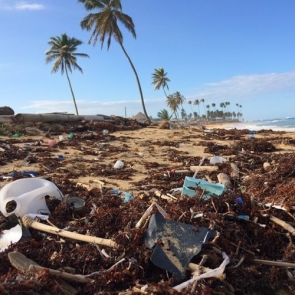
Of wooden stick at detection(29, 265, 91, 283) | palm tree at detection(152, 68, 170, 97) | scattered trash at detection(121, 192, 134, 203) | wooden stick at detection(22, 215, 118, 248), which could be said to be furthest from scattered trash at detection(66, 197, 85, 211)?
palm tree at detection(152, 68, 170, 97)

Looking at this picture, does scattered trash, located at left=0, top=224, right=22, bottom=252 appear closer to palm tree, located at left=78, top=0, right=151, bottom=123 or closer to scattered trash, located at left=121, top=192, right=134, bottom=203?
scattered trash, located at left=121, top=192, right=134, bottom=203

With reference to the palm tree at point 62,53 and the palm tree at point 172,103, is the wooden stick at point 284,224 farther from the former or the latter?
the palm tree at point 172,103

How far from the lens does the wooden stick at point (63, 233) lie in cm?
287

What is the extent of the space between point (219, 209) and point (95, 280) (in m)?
1.48

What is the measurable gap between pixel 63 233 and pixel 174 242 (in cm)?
114

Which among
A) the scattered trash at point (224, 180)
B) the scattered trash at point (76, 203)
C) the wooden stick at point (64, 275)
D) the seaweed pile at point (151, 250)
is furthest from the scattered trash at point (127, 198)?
the wooden stick at point (64, 275)

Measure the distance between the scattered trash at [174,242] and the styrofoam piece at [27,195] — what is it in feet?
5.49

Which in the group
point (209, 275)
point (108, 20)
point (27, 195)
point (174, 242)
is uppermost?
point (108, 20)

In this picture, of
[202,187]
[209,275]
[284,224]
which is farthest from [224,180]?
[209,275]

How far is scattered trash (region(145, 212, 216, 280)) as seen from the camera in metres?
2.50

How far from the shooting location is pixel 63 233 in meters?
3.11

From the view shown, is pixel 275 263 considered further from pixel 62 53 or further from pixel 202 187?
pixel 62 53

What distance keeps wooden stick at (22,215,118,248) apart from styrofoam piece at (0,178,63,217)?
38 centimetres

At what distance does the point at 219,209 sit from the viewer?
10.8ft
